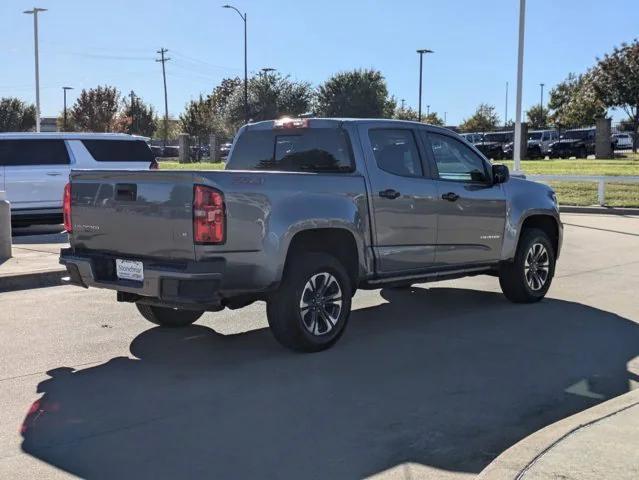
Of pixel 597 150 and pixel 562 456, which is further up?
pixel 597 150

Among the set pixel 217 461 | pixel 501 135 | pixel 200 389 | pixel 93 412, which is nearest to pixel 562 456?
pixel 217 461

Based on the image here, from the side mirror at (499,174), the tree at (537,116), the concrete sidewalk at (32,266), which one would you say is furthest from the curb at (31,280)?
the tree at (537,116)

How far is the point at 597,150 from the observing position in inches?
1849

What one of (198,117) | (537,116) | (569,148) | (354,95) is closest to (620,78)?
(569,148)

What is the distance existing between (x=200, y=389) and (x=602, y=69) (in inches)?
1788

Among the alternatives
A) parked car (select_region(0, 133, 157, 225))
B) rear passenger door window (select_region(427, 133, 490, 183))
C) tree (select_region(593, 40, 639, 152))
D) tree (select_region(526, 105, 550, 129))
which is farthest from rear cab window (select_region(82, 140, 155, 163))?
tree (select_region(526, 105, 550, 129))

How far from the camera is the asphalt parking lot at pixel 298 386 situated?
4102mm

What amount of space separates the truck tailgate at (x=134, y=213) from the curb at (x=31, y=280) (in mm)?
3332

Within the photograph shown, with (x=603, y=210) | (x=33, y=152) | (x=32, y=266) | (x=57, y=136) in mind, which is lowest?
(x=32, y=266)

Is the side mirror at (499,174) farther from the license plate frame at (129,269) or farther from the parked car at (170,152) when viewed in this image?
the parked car at (170,152)

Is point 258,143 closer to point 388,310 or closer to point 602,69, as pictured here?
point 388,310

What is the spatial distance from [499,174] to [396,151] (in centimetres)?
144

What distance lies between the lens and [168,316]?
23.0 ft

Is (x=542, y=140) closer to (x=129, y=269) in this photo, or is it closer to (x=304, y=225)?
(x=304, y=225)
